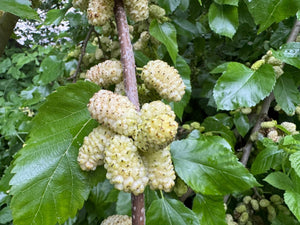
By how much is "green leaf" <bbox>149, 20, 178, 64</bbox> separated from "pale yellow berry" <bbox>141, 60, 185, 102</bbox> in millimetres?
188

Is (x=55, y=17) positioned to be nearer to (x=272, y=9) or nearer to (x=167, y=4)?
(x=167, y=4)

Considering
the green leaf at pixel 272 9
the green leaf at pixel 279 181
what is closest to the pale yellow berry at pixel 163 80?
the green leaf at pixel 272 9

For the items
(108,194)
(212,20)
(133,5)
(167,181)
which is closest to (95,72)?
(133,5)

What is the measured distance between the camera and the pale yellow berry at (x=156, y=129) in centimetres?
35

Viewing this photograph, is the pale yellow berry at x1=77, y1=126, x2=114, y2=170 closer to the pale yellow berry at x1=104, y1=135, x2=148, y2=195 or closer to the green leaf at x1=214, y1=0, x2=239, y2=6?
the pale yellow berry at x1=104, y1=135, x2=148, y2=195

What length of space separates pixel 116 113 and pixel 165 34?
0.36 metres

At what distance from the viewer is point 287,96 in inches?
34.7

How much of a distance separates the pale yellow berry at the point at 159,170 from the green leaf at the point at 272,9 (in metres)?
0.40

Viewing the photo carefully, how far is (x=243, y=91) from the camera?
0.70m

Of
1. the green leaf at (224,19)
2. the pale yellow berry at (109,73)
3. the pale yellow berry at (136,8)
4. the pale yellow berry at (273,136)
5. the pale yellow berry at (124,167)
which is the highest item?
the pale yellow berry at (136,8)

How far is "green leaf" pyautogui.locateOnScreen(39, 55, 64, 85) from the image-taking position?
0.89 m

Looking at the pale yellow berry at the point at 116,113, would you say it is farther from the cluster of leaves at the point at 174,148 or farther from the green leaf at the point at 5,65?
the green leaf at the point at 5,65

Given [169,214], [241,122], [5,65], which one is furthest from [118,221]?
[5,65]

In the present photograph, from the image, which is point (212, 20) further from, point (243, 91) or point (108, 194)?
point (108, 194)
